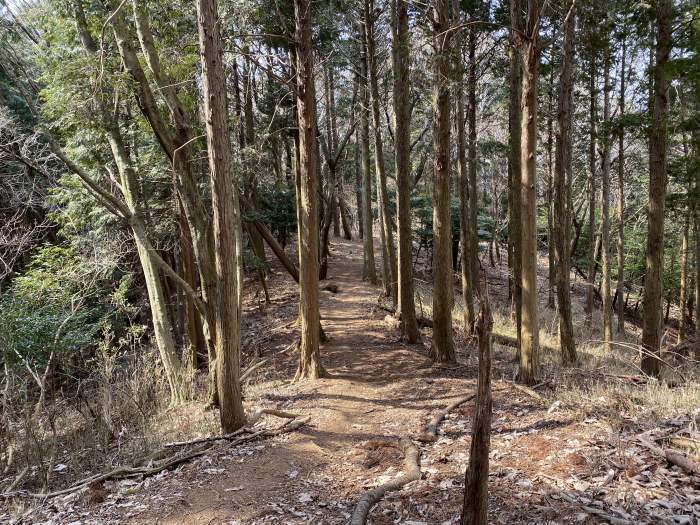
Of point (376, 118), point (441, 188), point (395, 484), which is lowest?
point (395, 484)

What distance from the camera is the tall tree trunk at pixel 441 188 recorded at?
8.16m

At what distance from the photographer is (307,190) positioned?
27.6 feet

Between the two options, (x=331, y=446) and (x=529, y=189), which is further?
(x=529, y=189)

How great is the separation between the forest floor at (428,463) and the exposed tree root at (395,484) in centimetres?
8

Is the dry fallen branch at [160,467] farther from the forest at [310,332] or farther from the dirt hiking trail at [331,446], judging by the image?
the dirt hiking trail at [331,446]

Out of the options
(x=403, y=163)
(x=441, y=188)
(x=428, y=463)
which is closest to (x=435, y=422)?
(x=428, y=463)

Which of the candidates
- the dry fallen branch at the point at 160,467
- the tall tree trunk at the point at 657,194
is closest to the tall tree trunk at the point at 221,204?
the dry fallen branch at the point at 160,467

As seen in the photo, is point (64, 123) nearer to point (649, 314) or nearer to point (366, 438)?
point (366, 438)

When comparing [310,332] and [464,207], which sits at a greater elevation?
[464,207]

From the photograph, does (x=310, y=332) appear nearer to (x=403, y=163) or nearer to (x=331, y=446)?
(x=331, y=446)

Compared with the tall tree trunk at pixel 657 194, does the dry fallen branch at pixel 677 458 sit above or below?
below

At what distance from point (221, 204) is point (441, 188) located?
14.2ft

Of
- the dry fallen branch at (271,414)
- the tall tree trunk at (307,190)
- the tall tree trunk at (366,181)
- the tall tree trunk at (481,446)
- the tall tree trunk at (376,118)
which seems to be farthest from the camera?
the tall tree trunk at (366,181)

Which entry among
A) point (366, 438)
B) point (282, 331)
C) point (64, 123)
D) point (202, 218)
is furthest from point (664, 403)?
point (64, 123)
